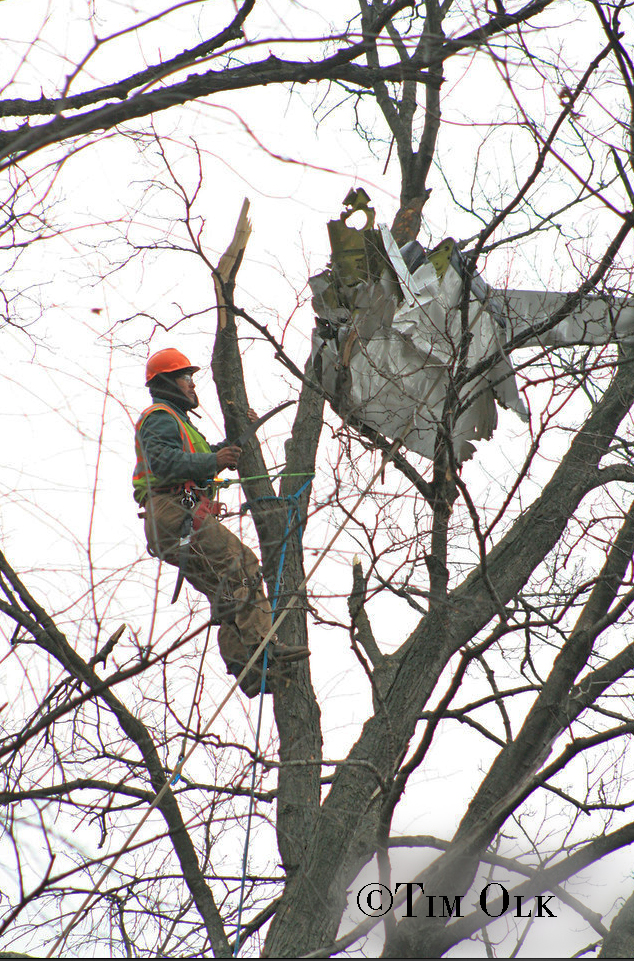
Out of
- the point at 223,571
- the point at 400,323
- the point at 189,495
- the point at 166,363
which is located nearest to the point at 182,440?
the point at 189,495

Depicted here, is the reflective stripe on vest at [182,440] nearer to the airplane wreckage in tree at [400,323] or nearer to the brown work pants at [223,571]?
the brown work pants at [223,571]

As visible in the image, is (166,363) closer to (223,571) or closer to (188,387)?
(188,387)

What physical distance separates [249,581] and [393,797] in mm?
876

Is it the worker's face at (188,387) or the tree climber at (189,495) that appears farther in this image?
the worker's face at (188,387)

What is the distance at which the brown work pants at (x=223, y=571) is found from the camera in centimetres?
353

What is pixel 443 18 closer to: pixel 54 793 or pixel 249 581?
pixel 249 581

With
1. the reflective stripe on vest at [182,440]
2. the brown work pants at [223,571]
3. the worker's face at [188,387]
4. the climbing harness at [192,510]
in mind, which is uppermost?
the worker's face at [188,387]

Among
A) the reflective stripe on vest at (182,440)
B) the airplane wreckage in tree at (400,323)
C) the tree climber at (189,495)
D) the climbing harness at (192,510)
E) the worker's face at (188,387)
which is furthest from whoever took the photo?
the worker's face at (188,387)

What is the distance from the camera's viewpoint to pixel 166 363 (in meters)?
5.01

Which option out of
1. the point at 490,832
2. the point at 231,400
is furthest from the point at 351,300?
the point at 490,832

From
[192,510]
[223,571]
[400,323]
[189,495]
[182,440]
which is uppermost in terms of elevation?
[400,323]

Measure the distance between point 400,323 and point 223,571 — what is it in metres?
1.50

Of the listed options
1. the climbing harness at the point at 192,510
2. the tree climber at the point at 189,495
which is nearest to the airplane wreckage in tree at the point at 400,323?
the tree climber at the point at 189,495

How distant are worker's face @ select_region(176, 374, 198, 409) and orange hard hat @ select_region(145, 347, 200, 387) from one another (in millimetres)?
48
